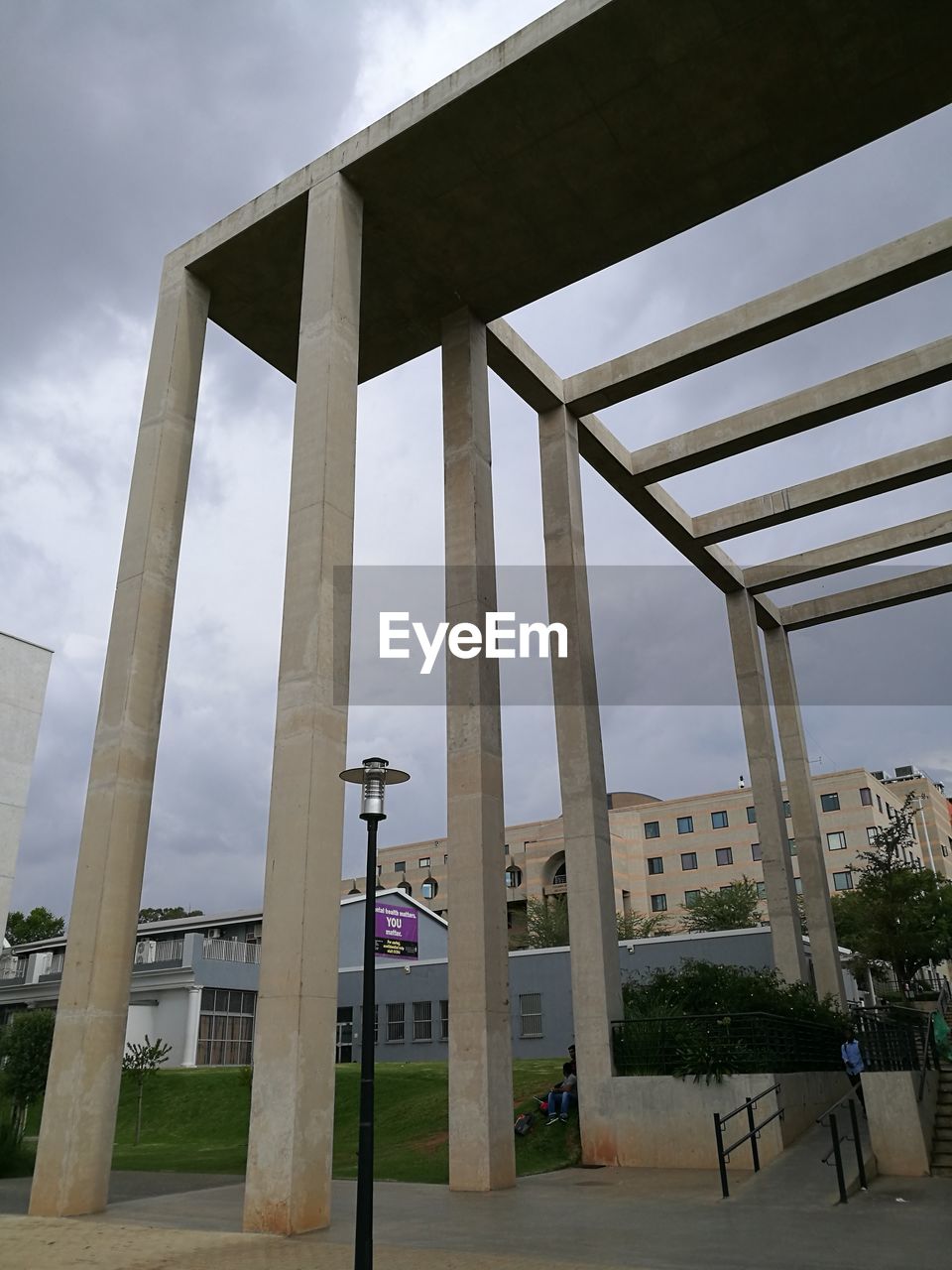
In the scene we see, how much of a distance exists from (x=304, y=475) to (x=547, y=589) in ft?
24.4

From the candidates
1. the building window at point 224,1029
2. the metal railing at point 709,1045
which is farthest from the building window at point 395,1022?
the metal railing at point 709,1045

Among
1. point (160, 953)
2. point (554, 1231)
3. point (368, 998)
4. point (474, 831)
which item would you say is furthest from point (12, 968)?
point (368, 998)

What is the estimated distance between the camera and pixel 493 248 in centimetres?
1753

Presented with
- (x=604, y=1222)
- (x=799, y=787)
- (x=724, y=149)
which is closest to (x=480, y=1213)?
(x=604, y=1222)

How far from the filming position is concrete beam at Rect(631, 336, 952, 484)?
20.4 metres

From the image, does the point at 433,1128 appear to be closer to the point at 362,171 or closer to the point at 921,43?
the point at 362,171

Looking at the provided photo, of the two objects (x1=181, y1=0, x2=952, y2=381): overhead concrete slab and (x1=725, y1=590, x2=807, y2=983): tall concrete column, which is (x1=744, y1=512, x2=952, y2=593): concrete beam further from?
(x1=181, y1=0, x2=952, y2=381): overhead concrete slab

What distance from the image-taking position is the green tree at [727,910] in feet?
188

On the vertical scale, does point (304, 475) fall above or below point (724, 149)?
below

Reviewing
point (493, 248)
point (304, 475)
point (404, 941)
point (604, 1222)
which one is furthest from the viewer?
point (404, 941)

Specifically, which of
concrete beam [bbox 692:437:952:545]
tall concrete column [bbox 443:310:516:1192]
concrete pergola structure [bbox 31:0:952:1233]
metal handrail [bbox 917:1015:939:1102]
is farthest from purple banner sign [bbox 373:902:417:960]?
tall concrete column [bbox 443:310:516:1192]

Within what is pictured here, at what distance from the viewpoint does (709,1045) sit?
15.4m

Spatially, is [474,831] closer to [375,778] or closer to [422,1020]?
[375,778]

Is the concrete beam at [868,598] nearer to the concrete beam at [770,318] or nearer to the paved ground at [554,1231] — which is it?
the concrete beam at [770,318]
